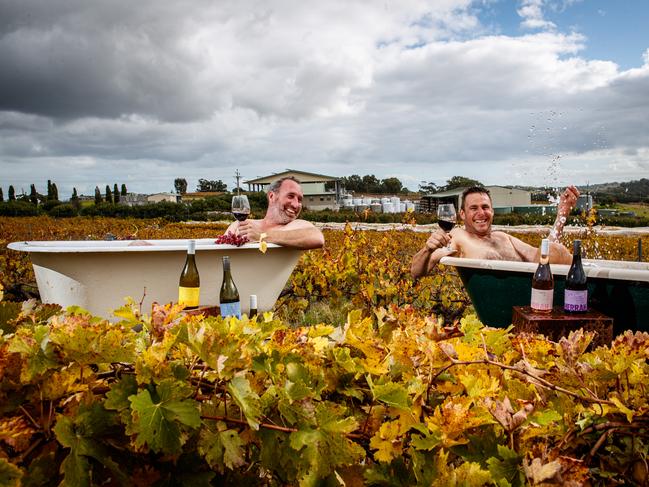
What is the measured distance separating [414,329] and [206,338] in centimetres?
49

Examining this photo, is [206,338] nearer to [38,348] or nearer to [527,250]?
[38,348]

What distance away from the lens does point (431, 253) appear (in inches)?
175

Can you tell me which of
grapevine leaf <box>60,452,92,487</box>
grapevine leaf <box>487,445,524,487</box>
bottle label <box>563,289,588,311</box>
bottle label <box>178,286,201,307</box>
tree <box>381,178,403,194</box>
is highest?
tree <box>381,178,403,194</box>

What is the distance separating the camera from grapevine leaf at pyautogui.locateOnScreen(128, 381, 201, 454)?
2.18ft

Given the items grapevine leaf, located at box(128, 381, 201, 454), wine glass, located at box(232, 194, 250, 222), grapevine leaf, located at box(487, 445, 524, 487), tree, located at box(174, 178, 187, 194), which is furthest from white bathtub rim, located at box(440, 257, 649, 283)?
tree, located at box(174, 178, 187, 194)

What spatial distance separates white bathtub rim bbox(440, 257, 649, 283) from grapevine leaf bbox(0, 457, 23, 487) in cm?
313

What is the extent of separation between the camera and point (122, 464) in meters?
0.73

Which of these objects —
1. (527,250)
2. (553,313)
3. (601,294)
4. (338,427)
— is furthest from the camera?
(527,250)

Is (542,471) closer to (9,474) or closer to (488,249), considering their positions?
(9,474)

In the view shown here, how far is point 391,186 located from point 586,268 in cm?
6431

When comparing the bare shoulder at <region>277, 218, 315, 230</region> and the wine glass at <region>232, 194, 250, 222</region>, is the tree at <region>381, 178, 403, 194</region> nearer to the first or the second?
the bare shoulder at <region>277, 218, 315, 230</region>

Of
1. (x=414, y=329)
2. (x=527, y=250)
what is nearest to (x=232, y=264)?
(x=527, y=250)

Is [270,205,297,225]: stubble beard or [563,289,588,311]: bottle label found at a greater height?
[270,205,297,225]: stubble beard

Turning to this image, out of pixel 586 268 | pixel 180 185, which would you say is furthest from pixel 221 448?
pixel 180 185
